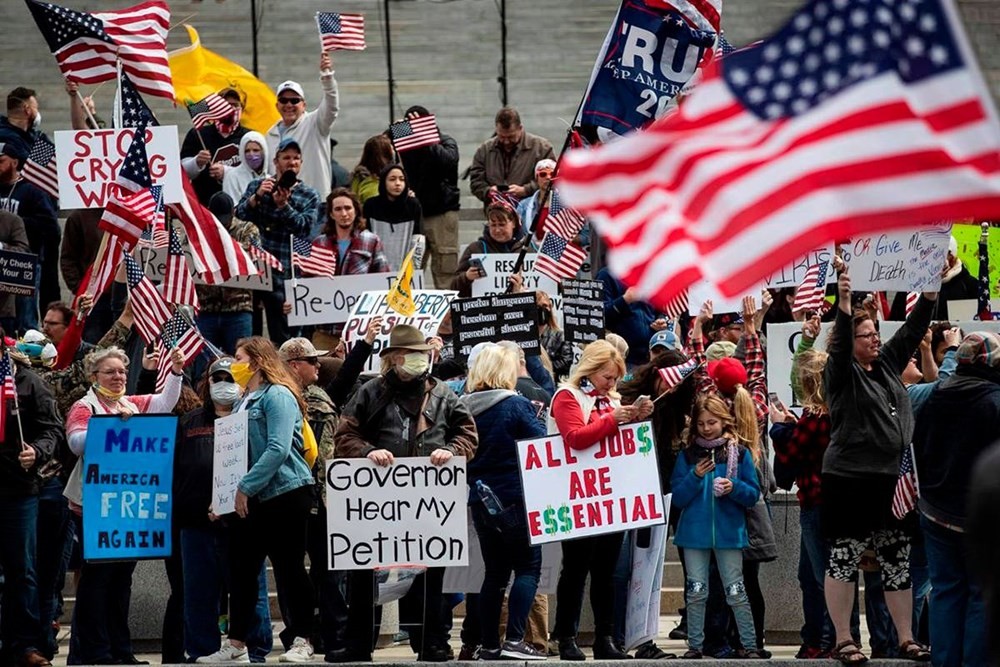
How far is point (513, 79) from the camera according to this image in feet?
76.9

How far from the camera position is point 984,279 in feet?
52.0

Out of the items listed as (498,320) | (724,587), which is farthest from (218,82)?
(724,587)

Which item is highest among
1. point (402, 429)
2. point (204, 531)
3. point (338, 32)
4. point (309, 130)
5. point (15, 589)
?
point (338, 32)

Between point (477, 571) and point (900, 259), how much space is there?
4164mm

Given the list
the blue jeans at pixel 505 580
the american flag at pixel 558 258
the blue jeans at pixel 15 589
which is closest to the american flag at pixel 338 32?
the american flag at pixel 558 258

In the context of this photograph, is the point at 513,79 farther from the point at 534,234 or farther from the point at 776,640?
the point at 776,640

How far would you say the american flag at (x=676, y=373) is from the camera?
12484mm

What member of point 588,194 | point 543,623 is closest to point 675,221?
point 588,194

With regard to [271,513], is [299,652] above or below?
below

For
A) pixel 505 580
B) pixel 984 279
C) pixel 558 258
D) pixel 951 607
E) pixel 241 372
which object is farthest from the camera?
pixel 558 258

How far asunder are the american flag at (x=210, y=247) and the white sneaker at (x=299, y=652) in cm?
372

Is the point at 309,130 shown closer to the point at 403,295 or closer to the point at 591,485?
the point at 403,295

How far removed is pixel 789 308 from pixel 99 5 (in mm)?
9880

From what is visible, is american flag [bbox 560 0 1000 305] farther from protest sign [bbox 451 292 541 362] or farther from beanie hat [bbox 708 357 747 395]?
protest sign [bbox 451 292 541 362]
